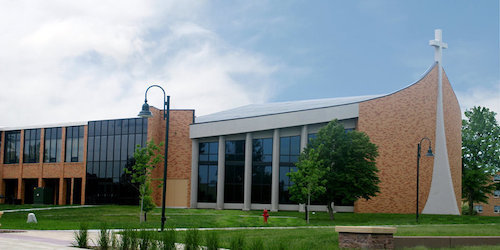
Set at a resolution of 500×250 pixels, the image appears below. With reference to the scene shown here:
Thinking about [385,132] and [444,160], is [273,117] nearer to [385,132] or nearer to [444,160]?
[385,132]

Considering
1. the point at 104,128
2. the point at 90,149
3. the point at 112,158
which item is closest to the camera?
the point at 112,158

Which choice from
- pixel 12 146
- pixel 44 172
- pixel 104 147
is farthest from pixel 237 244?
pixel 12 146

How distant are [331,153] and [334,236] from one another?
19.0 m

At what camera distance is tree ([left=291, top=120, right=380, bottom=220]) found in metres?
36.1

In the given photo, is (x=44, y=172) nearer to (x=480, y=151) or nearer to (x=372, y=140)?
(x=372, y=140)

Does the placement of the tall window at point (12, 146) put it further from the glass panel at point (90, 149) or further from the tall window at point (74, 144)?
the glass panel at point (90, 149)

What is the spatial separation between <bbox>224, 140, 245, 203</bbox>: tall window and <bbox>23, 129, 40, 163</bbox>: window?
2274 centimetres

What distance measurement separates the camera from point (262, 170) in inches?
1912

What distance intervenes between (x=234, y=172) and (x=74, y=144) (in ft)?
58.9

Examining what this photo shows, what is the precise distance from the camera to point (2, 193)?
202 feet

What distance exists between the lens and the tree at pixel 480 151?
198 ft

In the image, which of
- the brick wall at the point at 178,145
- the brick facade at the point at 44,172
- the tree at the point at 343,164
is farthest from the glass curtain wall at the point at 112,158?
the tree at the point at 343,164

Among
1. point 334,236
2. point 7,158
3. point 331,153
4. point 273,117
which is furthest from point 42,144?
point 334,236

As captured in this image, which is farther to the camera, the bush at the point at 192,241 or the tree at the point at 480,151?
the tree at the point at 480,151
